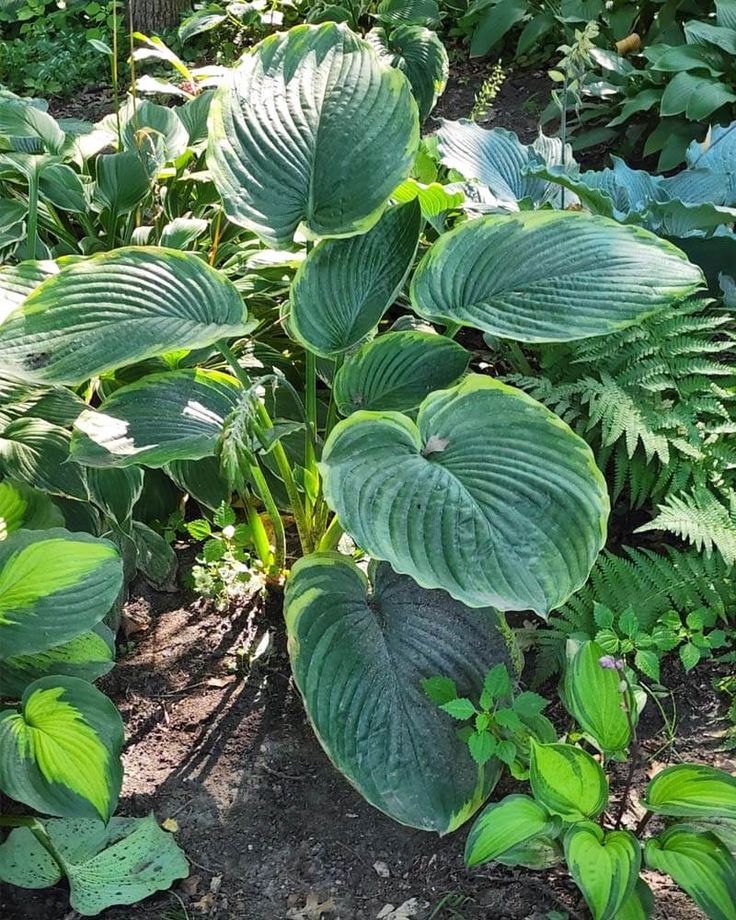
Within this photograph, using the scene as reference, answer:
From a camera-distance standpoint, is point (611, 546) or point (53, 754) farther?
point (611, 546)

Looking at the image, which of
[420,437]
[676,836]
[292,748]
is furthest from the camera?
[292,748]

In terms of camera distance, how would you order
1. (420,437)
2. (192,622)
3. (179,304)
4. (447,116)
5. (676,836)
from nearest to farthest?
(676,836), (420,437), (179,304), (192,622), (447,116)

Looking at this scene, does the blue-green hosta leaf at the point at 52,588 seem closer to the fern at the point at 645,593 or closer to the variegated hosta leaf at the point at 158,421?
the variegated hosta leaf at the point at 158,421

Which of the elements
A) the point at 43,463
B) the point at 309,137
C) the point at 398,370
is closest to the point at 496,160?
the point at 309,137

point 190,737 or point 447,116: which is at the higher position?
point 447,116

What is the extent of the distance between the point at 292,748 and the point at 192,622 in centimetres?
41

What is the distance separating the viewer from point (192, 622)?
2.09m

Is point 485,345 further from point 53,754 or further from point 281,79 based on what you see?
point 53,754

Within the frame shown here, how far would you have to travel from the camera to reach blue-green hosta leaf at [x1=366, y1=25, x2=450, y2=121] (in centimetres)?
338

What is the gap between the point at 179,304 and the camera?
66.9 inches

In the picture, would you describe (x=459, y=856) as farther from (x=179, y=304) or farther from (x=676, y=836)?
(x=179, y=304)

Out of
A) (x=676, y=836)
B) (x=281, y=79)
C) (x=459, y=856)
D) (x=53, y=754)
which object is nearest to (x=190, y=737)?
(x=53, y=754)

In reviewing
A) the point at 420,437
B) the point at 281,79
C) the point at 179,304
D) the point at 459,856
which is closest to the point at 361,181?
the point at 281,79

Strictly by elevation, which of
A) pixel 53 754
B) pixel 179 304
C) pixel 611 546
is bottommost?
pixel 611 546
